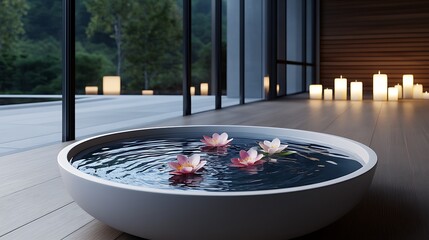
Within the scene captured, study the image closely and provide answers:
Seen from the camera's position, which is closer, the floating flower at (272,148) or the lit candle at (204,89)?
the floating flower at (272,148)

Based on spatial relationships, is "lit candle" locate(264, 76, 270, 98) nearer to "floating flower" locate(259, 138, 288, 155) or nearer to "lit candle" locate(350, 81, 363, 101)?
"lit candle" locate(350, 81, 363, 101)

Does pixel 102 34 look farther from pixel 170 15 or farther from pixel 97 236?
pixel 97 236

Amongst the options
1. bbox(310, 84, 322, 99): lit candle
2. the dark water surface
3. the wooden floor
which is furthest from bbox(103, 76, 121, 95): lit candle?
the dark water surface

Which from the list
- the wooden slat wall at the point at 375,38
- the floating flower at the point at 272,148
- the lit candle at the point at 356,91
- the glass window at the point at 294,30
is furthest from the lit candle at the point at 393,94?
the floating flower at the point at 272,148

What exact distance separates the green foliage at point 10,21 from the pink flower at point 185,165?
2.48 m

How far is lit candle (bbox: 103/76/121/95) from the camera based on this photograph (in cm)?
510

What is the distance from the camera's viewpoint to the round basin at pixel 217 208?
613 millimetres

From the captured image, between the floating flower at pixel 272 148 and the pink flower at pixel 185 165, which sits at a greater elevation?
the floating flower at pixel 272 148

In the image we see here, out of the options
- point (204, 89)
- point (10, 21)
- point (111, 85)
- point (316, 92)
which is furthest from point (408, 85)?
point (10, 21)

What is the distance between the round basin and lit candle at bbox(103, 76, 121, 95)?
4.48 m

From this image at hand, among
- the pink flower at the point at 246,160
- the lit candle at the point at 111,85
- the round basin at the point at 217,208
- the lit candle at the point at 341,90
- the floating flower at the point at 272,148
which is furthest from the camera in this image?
the lit candle at the point at 111,85

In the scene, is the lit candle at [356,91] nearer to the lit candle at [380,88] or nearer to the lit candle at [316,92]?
the lit candle at [380,88]

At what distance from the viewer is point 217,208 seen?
0.61m

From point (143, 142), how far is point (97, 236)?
1.30 ft
